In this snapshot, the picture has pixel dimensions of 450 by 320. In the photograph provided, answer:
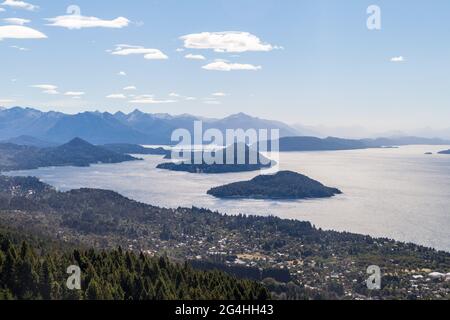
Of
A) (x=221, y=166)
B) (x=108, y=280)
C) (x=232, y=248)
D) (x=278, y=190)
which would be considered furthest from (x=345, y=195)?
(x=108, y=280)

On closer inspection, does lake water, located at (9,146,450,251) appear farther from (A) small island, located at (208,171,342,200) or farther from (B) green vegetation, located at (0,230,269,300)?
(B) green vegetation, located at (0,230,269,300)

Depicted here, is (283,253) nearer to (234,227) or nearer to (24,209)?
(234,227)

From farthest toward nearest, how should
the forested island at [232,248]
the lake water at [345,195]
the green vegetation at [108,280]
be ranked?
the lake water at [345,195]
the forested island at [232,248]
the green vegetation at [108,280]

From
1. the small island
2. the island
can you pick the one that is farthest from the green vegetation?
the island

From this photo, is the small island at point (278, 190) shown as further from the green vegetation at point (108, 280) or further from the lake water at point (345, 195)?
the green vegetation at point (108, 280)

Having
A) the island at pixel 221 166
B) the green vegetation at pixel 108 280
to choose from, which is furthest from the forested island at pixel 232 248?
the island at pixel 221 166
